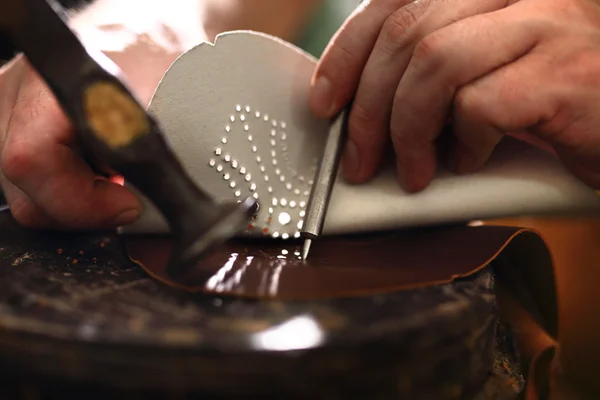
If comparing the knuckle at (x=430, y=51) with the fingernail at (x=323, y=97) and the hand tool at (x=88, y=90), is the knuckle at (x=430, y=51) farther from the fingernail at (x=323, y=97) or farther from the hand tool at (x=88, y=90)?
the hand tool at (x=88, y=90)

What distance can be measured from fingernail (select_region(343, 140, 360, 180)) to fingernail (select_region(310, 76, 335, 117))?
3cm

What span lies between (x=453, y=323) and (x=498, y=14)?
0.23 metres

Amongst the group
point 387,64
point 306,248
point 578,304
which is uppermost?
point 387,64

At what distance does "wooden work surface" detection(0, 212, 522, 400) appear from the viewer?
234 millimetres

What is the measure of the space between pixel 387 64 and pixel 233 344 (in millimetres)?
258

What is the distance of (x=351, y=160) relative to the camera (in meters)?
0.44

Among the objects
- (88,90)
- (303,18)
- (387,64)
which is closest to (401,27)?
(387,64)

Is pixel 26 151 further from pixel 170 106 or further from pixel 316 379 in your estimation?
pixel 316 379

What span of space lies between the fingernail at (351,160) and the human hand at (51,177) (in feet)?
0.57

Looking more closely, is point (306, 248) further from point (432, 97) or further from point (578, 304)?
point (578, 304)

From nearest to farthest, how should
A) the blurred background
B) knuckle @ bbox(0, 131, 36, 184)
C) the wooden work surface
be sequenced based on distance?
1. the wooden work surface
2. knuckle @ bbox(0, 131, 36, 184)
3. the blurred background

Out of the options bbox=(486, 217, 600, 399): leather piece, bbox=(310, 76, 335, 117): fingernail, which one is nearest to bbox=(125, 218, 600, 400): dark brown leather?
bbox=(310, 76, 335, 117): fingernail

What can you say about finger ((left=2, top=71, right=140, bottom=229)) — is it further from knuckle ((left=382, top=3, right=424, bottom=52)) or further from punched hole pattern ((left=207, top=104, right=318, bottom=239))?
knuckle ((left=382, top=3, right=424, bottom=52))

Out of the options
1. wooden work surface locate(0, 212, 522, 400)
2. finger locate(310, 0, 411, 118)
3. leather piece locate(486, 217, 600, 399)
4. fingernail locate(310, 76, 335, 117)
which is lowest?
leather piece locate(486, 217, 600, 399)
